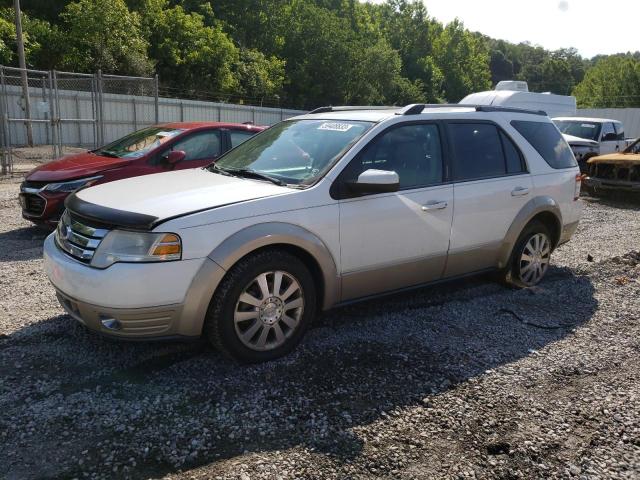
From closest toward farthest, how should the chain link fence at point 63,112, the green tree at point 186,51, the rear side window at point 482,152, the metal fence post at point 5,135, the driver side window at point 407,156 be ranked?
the driver side window at point 407,156 → the rear side window at point 482,152 → the metal fence post at point 5,135 → the chain link fence at point 63,112 → the green tree at point 186,51

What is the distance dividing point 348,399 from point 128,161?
17.5 ft

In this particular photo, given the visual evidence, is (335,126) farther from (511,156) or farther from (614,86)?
(614,86)

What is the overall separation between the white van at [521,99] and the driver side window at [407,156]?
1276 centimetres

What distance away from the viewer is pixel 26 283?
18.2 ft

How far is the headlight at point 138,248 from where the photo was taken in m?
3.51

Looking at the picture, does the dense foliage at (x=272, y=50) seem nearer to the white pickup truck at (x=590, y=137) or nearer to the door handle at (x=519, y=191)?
the white pickup truck at (x=590, y=137)

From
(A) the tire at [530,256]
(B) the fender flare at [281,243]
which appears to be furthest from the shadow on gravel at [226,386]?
(A) the tire at [530,256]

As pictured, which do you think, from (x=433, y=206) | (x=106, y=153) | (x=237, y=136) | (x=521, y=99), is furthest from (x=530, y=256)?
(x=521, y=99)

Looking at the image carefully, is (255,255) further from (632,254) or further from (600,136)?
(600,136)

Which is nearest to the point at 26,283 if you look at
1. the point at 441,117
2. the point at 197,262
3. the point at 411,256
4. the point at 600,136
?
the point at 197,262

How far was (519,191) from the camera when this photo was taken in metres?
5.43

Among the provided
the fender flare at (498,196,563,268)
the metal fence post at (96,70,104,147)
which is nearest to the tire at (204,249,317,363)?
the fender flare at (498,196,563,268)

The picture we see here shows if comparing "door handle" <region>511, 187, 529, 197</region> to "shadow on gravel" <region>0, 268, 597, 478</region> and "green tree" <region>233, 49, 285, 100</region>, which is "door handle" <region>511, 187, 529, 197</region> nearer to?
"shadow on gravel" <region>0, 268, 597, 478</region>

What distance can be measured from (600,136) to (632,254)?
9651mm
